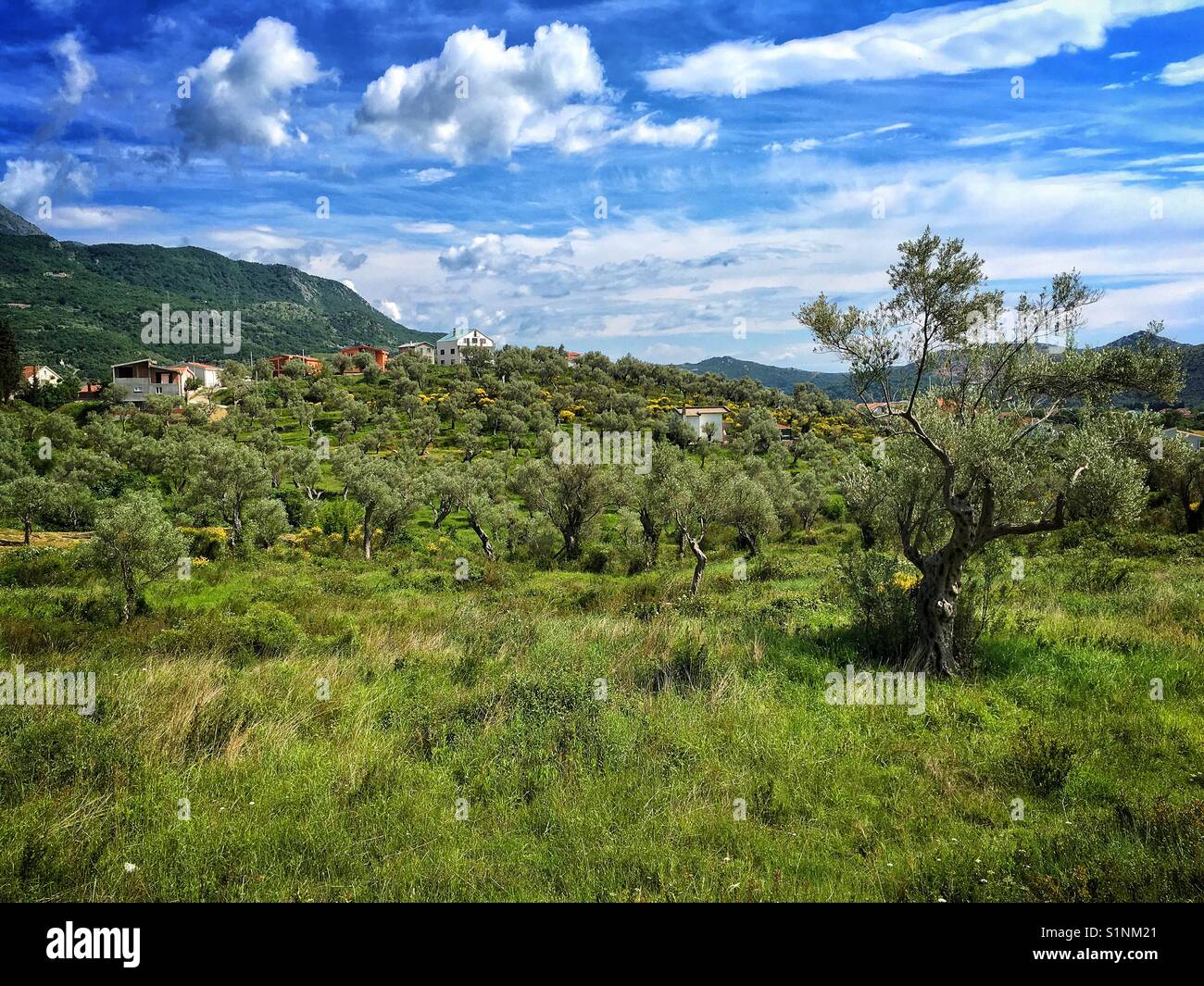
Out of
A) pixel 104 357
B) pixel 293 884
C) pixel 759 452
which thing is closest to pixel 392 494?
pixel 293 884

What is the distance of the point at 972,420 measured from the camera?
1181 centimetres

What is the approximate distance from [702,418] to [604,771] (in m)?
98.7

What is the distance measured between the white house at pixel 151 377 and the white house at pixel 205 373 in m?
10.2

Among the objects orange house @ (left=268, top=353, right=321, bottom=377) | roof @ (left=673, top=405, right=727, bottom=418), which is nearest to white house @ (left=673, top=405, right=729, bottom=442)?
roof @ (left=673, top=405, right=727, bottom=418)

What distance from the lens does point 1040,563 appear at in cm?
2627

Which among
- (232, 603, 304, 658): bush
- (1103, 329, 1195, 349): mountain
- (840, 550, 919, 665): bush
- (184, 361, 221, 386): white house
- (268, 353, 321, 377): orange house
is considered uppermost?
(268, 353, 321, 377): orange house

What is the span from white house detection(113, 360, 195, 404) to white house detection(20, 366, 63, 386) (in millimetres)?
9169

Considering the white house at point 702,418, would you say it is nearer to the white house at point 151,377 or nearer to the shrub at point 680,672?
the shrub at point 680,672

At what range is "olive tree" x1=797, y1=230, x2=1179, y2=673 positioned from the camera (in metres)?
10.5

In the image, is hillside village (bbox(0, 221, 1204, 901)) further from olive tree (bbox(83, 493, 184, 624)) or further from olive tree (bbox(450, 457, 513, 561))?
olive tree (bbox(450, 457, 513, 561))

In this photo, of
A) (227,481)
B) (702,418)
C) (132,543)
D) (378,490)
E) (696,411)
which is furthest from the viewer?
(696,411)

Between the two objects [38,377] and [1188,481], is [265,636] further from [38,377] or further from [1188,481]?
[38,377]

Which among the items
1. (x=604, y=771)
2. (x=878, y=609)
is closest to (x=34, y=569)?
(x=604, y=771)
